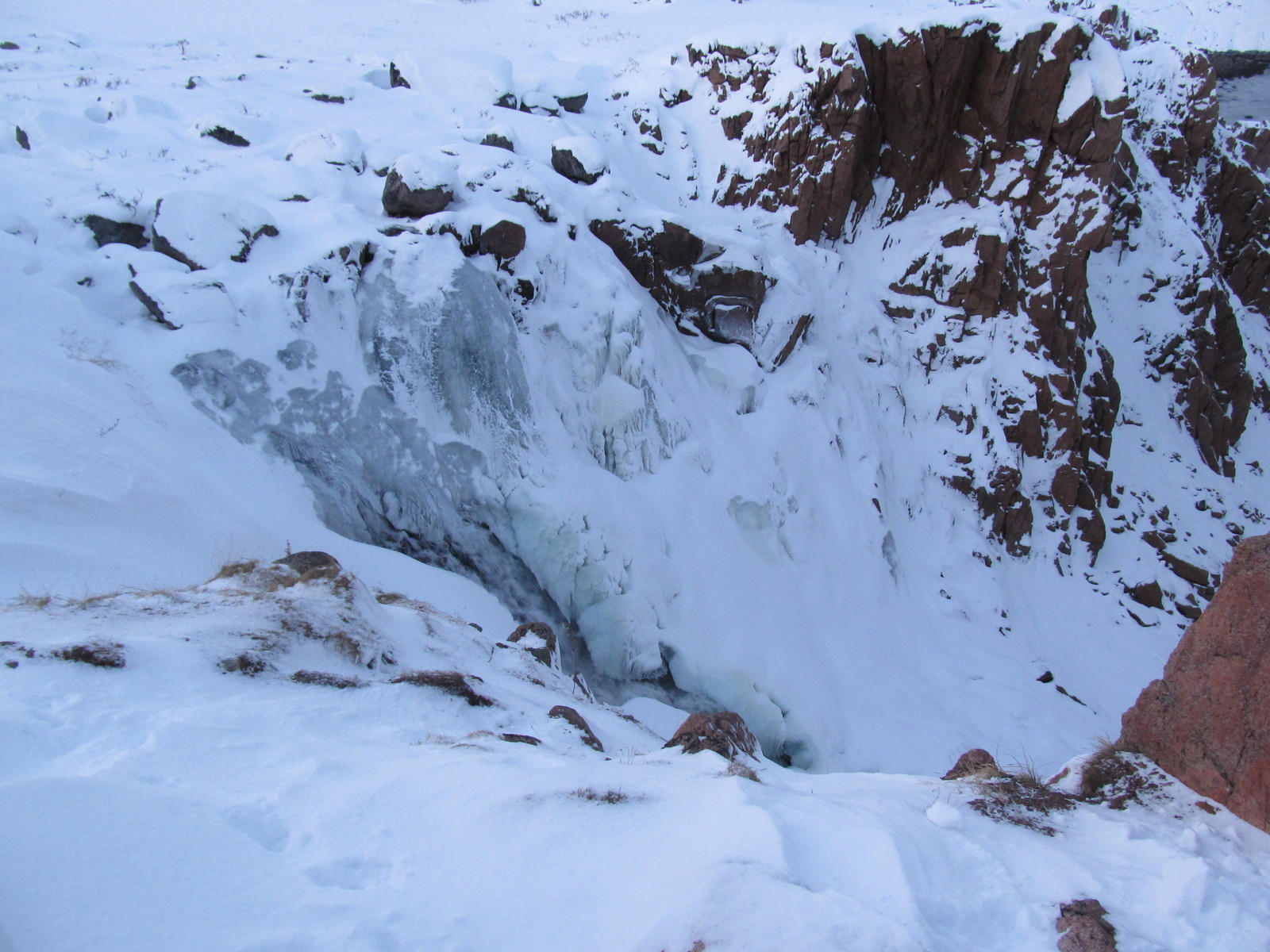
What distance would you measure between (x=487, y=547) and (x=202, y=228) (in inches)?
195

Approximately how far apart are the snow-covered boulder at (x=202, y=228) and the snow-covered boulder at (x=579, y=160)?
583cm

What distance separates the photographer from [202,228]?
7797 millimetres

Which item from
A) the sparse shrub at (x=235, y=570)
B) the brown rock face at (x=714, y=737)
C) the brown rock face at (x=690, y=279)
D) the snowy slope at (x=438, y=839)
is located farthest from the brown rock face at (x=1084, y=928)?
the brown rock face at (x=690, y=279)

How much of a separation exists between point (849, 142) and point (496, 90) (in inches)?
298

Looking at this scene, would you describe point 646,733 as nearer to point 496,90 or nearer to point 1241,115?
point 496,90

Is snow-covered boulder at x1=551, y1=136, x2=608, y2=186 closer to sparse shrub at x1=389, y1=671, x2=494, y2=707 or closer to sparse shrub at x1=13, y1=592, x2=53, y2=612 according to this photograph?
sparse shrub at x1=389, y1=671, x2=494, y2=707

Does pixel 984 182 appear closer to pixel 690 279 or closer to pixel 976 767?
pixel 690 279

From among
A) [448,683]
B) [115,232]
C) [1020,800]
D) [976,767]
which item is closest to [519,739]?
[448,683]

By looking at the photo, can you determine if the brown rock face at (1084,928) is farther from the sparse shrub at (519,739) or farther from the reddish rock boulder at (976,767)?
the sparse shrub at (519,739)

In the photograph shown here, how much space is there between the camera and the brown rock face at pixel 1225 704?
3.45m

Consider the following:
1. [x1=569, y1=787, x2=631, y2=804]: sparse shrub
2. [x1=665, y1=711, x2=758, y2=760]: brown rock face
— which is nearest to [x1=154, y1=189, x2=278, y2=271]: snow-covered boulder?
[x1=665, y1=711, x2=758, y2=760]: brown rock face

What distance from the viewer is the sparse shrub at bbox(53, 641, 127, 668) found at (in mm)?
3020

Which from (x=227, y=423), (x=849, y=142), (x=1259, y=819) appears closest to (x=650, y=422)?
(x=227, y=423)

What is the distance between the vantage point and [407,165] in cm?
933
